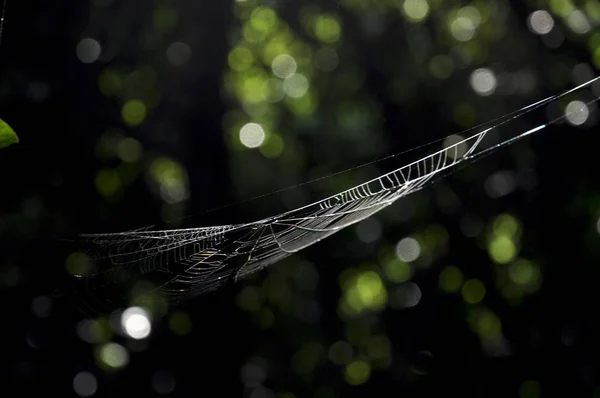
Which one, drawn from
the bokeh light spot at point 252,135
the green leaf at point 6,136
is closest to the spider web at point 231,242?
the bokeh light spot at point 252,135

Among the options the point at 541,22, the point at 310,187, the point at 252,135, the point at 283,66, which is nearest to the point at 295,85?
the point at 283,66

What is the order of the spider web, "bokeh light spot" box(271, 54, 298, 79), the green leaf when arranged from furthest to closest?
"bokeh light spot" box(271, 54, 298, 79) < the spider web < the green leaf

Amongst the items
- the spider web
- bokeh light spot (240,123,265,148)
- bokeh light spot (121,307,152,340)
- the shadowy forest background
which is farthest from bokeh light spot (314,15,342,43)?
bokeh light spot (121,307,152,340)

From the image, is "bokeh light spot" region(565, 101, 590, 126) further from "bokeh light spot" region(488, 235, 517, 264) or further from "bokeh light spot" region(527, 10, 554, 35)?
"bokeh light spot" region(488, 235, 517, 264)

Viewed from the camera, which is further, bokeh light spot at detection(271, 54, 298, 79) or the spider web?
bokeh light spot at detection(271, 54, 298, 79)

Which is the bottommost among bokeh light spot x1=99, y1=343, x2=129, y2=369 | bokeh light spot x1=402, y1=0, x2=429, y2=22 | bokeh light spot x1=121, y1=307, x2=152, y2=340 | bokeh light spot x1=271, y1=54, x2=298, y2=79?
bokeh light spot x1=99, y1=343, x2=129, y2=369

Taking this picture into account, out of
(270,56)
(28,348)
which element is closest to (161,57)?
(270,56)
